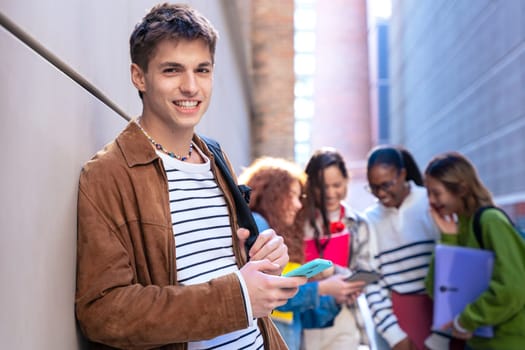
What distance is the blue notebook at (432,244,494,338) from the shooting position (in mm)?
4270

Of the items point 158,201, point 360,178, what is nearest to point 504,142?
point 158,201

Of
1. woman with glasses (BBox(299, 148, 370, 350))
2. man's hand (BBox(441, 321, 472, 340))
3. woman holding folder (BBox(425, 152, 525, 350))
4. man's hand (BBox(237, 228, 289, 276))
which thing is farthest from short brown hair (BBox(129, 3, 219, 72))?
man's hand (BBox(441, 321, 472, 340))

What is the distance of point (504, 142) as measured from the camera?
41.7ft

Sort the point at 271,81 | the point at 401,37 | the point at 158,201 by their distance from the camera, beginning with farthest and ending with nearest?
1. the point at 401,37
2. the point at 271,81
3. the point at 158,201

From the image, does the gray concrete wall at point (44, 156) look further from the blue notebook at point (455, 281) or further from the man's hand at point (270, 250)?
the blue notebook at point (455, 281)

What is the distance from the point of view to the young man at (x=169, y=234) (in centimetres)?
156

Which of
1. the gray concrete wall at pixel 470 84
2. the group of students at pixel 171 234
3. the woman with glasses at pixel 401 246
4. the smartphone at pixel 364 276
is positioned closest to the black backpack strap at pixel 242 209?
the group of students at pixel 171 234

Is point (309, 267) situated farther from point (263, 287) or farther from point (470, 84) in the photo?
point (470, 84)

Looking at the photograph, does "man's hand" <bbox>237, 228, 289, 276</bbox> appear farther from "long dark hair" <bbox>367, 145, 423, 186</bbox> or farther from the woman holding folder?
"long dark hair" <bbox>367, 145, 423, 186</bbox>

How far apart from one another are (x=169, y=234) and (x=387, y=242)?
3207 millimetres

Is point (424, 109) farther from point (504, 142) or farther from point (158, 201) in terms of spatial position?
point (158, 201)

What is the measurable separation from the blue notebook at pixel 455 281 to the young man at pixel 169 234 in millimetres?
2489

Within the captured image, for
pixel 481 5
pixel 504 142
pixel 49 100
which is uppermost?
pixel 481 5

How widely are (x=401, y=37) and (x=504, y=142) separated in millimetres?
18788
